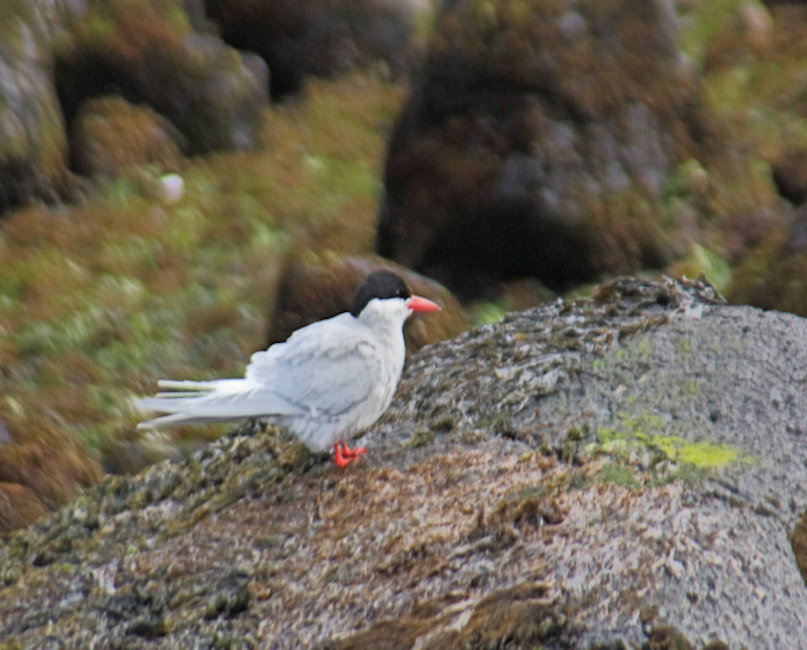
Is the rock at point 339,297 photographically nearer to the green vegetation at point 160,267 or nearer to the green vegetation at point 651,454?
the green vegetation at point 160,267

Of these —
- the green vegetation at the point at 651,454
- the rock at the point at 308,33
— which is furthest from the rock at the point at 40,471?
the rock at the point at 308,33

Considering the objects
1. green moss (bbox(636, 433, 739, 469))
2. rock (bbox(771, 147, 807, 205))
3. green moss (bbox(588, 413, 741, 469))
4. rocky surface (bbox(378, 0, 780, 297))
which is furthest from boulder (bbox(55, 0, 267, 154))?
green moss (bbox(636, 433, 739, 469))

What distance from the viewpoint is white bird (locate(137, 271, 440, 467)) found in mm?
4008

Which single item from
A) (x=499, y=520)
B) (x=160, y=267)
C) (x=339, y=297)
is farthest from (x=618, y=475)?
(x=160, y=267)

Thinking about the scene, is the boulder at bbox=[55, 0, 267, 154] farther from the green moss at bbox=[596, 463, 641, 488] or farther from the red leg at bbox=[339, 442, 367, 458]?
the green moss at bbox=[596, 463, 641, 488]

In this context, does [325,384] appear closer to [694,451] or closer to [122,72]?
[694,451]

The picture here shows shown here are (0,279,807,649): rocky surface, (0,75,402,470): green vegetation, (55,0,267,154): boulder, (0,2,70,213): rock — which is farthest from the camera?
(55,0,267,154): boulder

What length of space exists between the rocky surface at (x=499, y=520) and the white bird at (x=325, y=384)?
0.74ft

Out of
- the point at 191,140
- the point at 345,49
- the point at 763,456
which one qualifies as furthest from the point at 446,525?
the point at 345,49

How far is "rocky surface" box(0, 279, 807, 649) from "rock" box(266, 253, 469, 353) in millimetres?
795

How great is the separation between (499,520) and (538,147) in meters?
3.94

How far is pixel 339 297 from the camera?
5.78 m

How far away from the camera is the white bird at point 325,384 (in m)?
4.01

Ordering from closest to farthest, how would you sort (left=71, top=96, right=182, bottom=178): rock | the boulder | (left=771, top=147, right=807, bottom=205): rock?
(left=771, top=147, right=807, bottom=205): rock, (left=71, top=96, right=182, bottom=178): rock, the boulder
